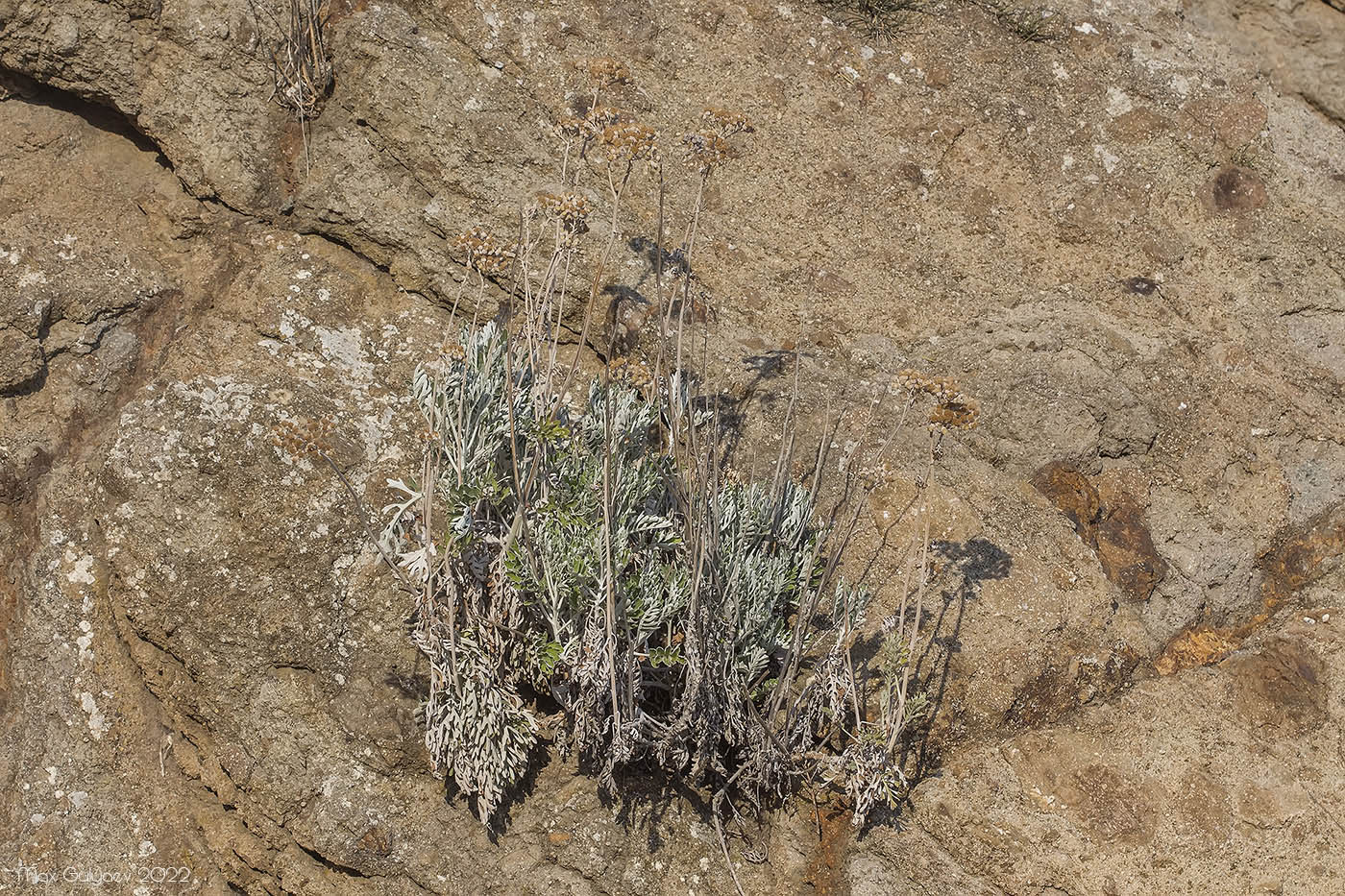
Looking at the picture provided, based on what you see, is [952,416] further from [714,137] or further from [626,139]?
[626,139]

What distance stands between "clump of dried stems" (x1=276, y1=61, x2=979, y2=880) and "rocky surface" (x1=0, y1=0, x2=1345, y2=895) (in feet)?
0.76

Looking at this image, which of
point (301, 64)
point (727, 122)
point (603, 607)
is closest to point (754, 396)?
point (727, 122)

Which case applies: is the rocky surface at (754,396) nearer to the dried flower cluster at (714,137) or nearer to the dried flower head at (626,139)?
the dried flower cluster at (714,137)

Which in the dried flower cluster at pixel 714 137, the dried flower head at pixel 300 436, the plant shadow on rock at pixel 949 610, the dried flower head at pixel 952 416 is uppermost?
the dried flower cluster at pixel 714 137

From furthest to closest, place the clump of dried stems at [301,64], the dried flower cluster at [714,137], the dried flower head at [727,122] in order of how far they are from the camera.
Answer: the clump of dried stems at [301,64] → the dried flower head at [727,122] → the dried flower cluster at [714,137]

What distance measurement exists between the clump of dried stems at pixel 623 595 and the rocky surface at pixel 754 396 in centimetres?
23

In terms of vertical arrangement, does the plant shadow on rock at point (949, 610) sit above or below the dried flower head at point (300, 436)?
below

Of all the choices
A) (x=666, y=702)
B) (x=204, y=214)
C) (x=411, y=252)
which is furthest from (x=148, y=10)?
(x=666, y=702)

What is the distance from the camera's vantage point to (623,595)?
13.3 ft

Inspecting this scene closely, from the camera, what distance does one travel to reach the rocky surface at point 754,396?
4.21 metres

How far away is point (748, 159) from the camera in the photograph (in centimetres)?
556

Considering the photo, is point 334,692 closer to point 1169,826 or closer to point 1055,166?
point 1169,826

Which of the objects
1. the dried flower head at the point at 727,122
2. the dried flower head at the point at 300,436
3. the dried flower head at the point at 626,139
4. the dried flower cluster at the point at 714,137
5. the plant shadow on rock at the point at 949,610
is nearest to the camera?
the dried flower head at the point at 300,436

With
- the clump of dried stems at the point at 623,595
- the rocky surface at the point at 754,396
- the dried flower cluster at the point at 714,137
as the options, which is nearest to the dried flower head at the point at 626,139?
the clump of dried stems at the point at 623,595
